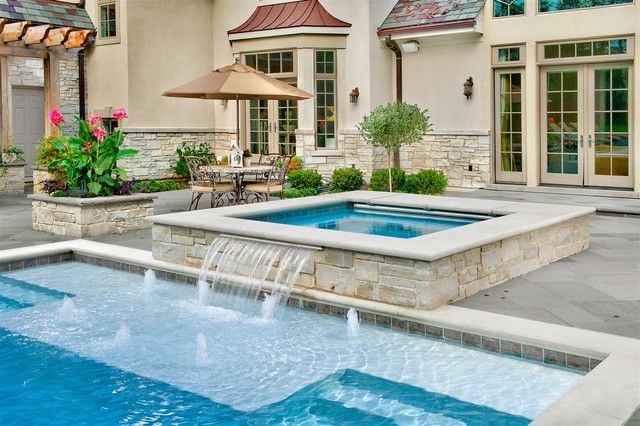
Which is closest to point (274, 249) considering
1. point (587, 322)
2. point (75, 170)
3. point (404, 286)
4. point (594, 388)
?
point (404, 286)

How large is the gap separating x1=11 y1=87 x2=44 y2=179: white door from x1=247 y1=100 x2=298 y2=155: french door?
4963 millimetres

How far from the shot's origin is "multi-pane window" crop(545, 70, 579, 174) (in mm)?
13562

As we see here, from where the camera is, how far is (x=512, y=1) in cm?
1403

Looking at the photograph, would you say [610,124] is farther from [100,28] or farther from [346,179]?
[100,28]

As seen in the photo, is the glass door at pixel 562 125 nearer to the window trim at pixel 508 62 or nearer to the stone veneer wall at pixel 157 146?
the window trim at pixel 508 62

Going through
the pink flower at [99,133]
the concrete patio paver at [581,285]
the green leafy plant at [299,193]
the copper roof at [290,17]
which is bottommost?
the concrete patio paver at [581,285]

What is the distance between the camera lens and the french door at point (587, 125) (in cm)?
1307

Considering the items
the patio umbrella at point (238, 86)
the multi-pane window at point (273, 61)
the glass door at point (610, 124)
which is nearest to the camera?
the patio umbrella at point (238, 86)

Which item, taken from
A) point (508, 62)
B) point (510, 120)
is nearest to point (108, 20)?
point (508, 62)

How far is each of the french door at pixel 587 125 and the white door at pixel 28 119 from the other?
37.1 feet

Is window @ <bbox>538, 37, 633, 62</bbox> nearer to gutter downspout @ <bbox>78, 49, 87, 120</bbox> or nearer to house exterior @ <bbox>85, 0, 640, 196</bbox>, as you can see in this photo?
house exterior @ <bbox>85, 0, 640, 196</bbox>

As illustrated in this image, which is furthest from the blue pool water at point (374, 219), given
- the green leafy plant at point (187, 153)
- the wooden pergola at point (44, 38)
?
the green leafy plant at point (187, 153)

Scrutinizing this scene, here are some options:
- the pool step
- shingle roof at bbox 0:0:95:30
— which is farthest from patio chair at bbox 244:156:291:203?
shingle roof at bbox 0:0:95:30

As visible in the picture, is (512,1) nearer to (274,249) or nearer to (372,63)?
(372,63)
